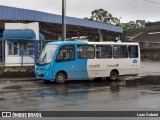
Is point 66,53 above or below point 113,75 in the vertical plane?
above

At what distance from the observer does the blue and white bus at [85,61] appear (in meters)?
22.2

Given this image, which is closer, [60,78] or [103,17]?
[60,78]

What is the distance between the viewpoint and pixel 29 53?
89.0ft

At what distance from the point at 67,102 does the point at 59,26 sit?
28186 mm

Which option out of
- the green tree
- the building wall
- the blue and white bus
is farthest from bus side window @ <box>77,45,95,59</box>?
the green tree

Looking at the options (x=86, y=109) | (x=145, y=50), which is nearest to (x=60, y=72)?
(x=86, y=109)

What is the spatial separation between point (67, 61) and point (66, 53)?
0.47 metres

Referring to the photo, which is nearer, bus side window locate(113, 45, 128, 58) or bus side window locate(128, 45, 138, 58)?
bus side window locate(113, 45, 128, 58)

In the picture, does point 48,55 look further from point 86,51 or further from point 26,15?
point 26,15

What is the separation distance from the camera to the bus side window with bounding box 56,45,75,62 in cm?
2223

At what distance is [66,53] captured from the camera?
74.0ft

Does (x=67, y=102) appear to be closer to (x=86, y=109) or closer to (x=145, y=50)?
(x=86, y=109)

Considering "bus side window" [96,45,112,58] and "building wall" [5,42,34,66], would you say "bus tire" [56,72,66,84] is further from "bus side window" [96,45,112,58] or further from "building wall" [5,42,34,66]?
"building wall" [5,42,34,66]

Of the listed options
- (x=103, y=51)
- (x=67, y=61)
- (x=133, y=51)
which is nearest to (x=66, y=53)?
(x=67, y=61)
